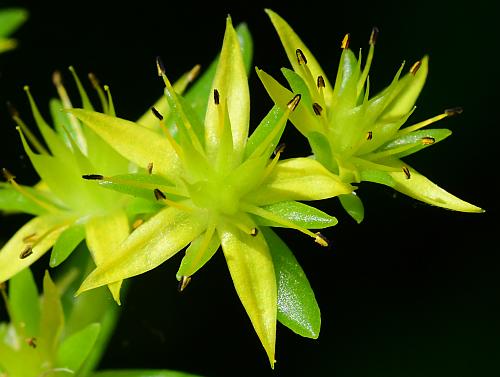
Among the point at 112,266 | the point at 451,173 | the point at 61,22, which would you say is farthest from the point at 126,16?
the point at 112,266

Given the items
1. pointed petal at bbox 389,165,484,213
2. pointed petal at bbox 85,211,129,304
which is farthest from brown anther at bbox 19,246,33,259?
pointed petal at bbox 389,165,484,213

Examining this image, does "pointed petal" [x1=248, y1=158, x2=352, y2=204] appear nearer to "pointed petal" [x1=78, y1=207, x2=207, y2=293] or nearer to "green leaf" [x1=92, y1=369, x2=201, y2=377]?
"pointed petal" [x1=78, y1=207, x2=207, y2=293]

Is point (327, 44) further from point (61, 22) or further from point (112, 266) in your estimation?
point (112, 266)

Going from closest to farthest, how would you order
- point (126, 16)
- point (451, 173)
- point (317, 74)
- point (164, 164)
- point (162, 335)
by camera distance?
point (164, 164) → point (317, 74) → point (162, 335) → point (451, 173) → point (126, 16)

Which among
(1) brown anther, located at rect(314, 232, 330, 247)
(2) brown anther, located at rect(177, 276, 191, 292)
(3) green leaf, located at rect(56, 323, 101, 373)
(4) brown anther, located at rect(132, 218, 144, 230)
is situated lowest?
(3) green leaf, located at rect(56, 323, 101, 373)

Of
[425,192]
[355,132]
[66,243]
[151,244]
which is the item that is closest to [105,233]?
[66,243]

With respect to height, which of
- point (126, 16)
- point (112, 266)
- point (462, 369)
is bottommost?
point (462, 369)
